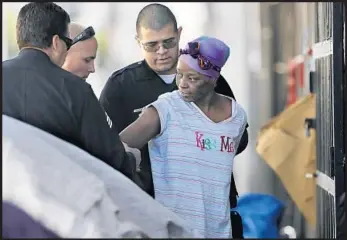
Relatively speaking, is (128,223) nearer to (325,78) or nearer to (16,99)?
(16,99)

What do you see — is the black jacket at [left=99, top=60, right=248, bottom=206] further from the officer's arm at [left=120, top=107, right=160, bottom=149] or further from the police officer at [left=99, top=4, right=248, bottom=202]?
the officer's arm at [left=120, top=107, right=160, bottom=149]

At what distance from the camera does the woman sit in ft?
12.1

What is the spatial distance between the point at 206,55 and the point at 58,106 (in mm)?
888

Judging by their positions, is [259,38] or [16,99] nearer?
[16,99]

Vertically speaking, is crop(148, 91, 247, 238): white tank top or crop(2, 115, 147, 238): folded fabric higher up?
crop(2, 115, 147, 238): folded fabric

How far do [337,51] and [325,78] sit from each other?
99cm

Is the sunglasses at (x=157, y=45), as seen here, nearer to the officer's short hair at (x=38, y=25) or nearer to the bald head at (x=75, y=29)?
the bald head at (x=75, y=29)

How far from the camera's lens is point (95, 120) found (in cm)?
309

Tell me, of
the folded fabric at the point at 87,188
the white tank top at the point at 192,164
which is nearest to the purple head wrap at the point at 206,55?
the white tank top at the point at 192,164

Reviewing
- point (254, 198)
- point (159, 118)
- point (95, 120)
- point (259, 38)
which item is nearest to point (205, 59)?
point (159, 118)

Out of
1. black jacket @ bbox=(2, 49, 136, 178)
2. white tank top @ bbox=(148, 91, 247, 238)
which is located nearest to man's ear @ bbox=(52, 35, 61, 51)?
black jacket @ bbox=(2, 49, 136, 178)

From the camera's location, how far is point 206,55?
3746 mm

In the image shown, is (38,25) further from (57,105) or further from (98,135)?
(98,135)

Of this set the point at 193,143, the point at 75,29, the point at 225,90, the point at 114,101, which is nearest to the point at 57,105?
the point at 193,143
